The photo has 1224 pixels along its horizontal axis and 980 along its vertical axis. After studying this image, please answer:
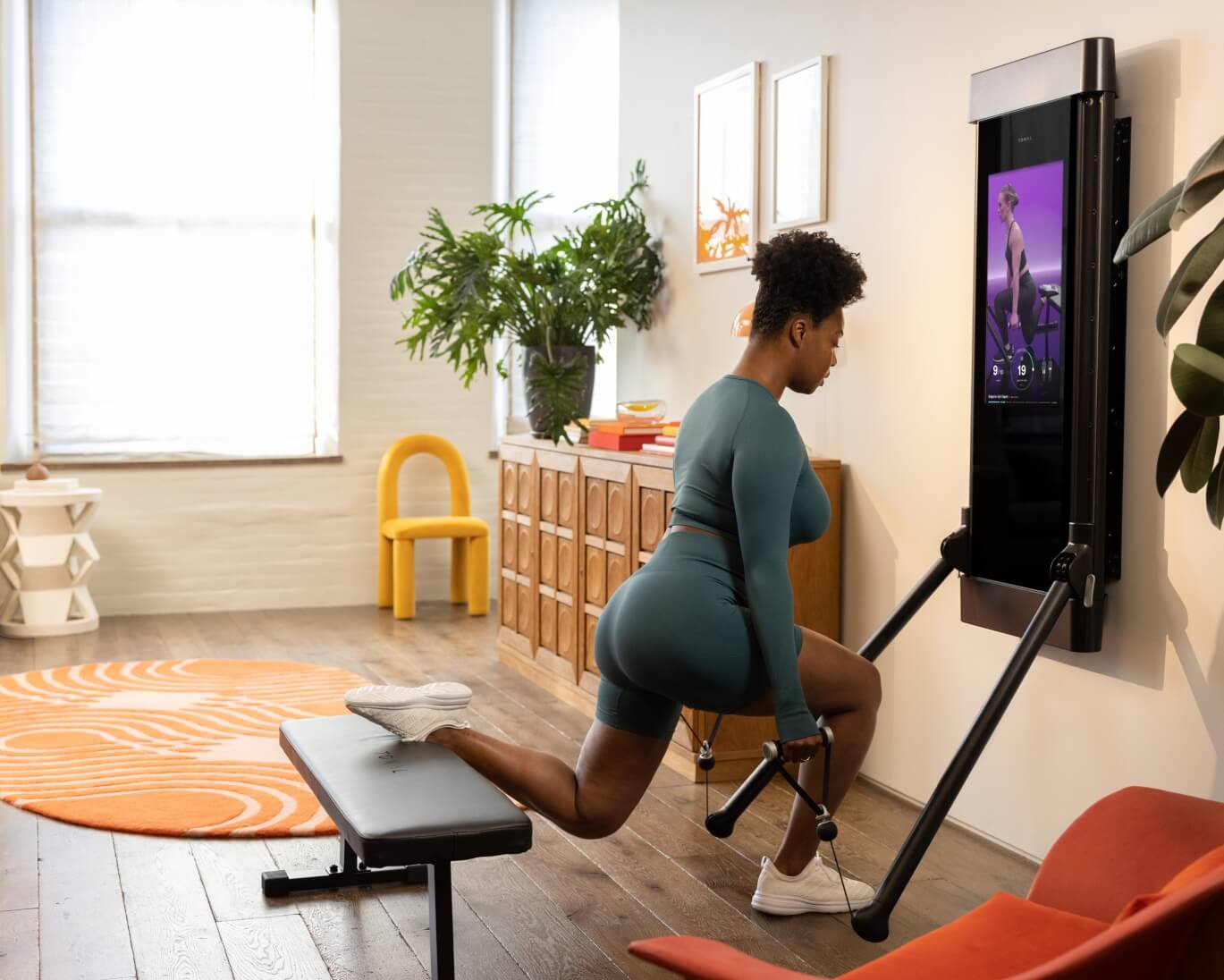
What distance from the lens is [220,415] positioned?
23.4 feet

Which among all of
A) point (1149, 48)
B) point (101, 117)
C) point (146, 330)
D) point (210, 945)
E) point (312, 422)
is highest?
point (101, 117)

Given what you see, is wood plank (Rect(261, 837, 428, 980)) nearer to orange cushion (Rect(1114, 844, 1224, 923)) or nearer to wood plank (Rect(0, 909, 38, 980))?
wood plank (Rect(0, 909, 38, 980))

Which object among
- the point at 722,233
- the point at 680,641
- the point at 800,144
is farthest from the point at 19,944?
the point at 722,233

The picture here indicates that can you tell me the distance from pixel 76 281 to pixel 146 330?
1.28 ft

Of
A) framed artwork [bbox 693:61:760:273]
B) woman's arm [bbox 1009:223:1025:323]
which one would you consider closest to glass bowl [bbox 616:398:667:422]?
framed artwork [bbox 693:61:760:273]

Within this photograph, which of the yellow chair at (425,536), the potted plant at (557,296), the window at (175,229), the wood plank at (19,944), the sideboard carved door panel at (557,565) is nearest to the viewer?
the wood plank at (19,944)

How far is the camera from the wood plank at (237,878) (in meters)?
3.07

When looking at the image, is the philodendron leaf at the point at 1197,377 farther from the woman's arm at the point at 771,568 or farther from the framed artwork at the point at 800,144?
the framed artwork at the point at 800,144

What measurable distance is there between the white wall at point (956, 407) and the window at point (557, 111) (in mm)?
2600

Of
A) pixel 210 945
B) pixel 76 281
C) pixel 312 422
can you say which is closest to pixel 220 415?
pixel 312 422

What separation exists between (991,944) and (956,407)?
74.2 inches

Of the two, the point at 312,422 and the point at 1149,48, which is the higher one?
the point at 1149,48

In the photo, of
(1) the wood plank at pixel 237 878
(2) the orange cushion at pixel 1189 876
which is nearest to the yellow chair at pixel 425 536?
(1) the wood plank at pixel 237 878

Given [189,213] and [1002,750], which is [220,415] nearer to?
[189,213]
